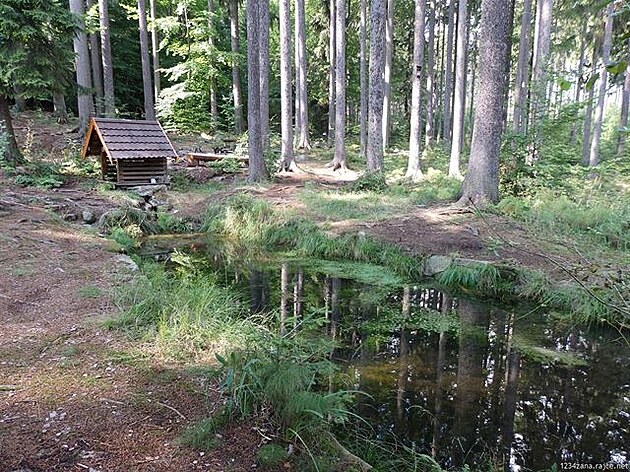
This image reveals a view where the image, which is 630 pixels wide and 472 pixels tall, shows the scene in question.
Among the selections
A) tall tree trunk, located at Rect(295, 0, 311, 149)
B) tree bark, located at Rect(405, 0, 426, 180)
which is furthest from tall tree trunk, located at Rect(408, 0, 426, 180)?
tall tree trunk, located at Rect(295, 0, 311, 149)

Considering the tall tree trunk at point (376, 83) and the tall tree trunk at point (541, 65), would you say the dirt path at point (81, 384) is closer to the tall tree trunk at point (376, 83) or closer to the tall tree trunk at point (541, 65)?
the tall tree trunk at point (376, 83)

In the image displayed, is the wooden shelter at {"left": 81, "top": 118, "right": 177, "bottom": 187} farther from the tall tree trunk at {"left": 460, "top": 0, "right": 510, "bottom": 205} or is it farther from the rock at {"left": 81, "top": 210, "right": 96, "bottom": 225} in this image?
the tall tree trunk at {"left": 460, "top": 0, "right": 510, "bottom": 205}

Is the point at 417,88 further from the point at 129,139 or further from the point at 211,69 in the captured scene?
the point at 211,69

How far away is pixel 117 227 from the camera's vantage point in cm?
876

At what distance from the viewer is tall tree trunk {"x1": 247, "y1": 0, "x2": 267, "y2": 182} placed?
11.7m

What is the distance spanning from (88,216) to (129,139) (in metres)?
3.58

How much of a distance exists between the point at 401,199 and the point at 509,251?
3777 mm

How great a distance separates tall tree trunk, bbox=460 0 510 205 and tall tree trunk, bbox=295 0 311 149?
10046 mm

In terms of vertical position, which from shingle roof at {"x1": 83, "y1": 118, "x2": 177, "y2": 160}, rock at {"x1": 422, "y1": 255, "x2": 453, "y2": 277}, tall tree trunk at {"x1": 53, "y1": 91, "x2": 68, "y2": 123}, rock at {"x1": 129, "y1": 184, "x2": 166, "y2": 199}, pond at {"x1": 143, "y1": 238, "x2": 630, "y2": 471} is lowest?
pond at {"x1": 143, "y1": 238, "x2": 630, "y2": 471}

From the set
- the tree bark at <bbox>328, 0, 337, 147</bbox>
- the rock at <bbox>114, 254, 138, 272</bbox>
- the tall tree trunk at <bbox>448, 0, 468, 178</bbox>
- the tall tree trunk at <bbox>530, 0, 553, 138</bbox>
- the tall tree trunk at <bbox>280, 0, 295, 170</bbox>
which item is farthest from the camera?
the tree bark at <bbox>328, 0, 337, 147</bbox>

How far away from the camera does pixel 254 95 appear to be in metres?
12.0

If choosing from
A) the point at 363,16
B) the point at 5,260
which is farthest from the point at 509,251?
the point at 363,16

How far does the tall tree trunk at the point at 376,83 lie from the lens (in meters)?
10.7

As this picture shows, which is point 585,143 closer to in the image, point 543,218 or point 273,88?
point 543,218
